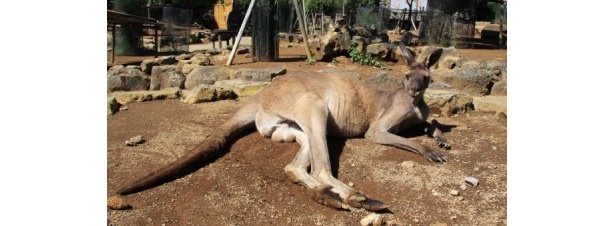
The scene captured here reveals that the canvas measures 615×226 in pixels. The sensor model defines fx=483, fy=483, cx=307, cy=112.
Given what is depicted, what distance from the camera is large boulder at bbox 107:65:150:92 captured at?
7.93 meters

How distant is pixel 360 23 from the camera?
19891 mm

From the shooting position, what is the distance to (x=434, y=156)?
14.7ft

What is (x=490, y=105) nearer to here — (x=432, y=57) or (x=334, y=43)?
(x=432, y=57)

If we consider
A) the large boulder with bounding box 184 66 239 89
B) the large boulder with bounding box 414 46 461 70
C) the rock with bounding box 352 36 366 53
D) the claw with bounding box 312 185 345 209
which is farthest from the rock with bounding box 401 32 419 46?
the claw with bounding box 312 185 345 209

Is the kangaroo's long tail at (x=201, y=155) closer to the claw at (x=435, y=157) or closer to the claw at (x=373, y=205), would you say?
the claw at (x=373, y=205)

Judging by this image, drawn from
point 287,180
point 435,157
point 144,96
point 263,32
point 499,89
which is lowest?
point 287,180

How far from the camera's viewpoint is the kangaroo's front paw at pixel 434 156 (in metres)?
4.45

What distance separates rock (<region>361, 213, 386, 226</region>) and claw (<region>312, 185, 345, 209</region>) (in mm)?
232

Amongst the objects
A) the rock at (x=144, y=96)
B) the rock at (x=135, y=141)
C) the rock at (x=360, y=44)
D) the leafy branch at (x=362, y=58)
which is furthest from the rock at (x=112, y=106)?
the rock at (x=360, y=44)

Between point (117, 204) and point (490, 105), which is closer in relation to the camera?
point (117, 204)

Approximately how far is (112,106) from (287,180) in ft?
10.7

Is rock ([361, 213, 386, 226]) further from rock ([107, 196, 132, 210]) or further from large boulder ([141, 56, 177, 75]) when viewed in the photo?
large boulder ([141, 56, 177, 75])

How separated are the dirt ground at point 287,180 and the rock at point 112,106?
466 mm

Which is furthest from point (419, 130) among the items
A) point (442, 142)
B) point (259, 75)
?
point (259, 75)
